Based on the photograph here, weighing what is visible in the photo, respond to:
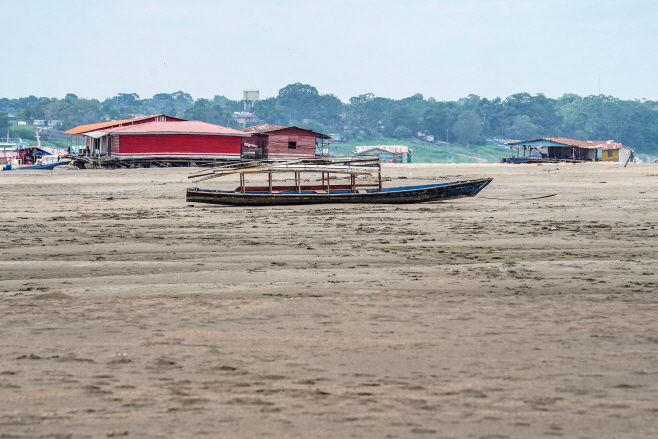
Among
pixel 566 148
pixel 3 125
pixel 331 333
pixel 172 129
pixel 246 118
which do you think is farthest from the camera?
pixel 246 118

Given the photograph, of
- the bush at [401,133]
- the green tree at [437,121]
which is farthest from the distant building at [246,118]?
the green tree at [437,121]

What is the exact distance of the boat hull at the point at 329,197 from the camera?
17.4 meters

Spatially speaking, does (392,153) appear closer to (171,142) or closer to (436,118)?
(171,142)

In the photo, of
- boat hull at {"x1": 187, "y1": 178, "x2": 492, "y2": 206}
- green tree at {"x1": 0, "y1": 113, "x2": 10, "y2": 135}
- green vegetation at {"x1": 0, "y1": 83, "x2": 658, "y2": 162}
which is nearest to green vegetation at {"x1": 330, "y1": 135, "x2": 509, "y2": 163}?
green vegetation at {"x1": 0, "y1": 83, "x2": 658, "y2": 162}

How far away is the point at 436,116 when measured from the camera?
5522 inches

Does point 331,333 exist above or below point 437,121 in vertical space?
below

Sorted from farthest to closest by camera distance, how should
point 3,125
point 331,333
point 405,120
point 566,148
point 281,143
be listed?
point 405,120 → point 3,125 → point 566,148 → point 281,143 → point 331,333

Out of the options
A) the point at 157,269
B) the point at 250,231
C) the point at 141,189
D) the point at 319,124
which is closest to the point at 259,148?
the point at 141,189

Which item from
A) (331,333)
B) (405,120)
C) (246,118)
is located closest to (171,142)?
(331,333)

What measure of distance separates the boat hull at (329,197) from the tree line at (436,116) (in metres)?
121

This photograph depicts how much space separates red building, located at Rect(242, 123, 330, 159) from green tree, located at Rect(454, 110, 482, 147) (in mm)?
88318

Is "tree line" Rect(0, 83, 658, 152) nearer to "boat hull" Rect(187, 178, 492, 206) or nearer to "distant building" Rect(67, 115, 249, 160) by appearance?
"distant building" Rect(67, 115, 249, 160)

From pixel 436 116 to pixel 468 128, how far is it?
706 centimetres

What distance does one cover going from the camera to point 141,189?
24.1m
